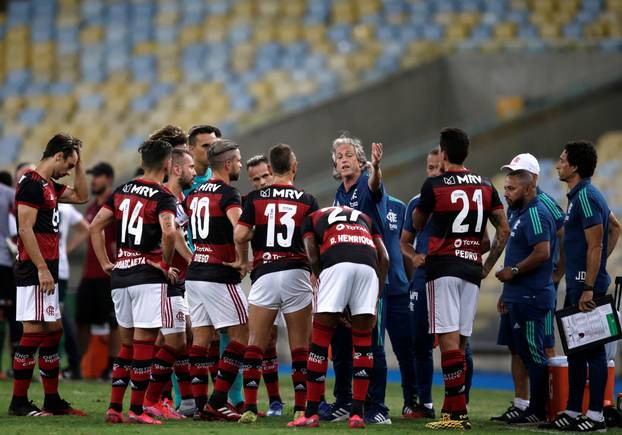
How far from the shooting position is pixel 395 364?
1662cm

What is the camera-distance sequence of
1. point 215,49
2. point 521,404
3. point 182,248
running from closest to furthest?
point 182,248, point 521,404, point 215,49

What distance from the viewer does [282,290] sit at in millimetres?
9250

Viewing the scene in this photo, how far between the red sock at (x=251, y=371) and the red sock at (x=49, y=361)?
5.18 ft

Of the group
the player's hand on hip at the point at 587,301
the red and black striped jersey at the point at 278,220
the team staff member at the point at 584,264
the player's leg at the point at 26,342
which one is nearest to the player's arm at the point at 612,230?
the team staff member at the point at 584,264

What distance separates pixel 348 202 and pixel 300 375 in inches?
57.8

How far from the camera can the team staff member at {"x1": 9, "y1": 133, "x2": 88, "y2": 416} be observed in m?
9.41

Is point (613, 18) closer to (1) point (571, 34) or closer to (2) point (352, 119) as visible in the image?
(1) point (571, 34)

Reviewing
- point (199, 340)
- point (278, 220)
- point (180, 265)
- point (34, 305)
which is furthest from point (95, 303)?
point (278, 220)

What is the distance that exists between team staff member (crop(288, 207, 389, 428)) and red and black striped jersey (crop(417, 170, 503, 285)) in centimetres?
53

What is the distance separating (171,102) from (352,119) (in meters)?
3.96

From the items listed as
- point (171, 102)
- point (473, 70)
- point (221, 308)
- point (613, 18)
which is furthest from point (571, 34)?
point (221, 308)

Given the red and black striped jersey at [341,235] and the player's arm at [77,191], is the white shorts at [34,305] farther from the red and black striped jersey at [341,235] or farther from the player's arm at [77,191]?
the red and black striped jersey at [341,235]

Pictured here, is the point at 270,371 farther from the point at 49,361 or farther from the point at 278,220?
the point at 49,361

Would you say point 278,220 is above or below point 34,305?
above
